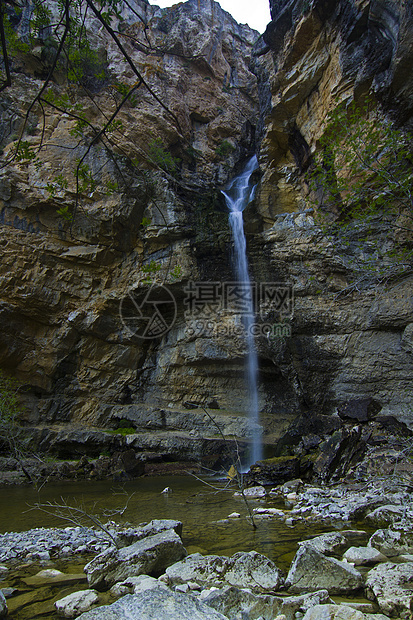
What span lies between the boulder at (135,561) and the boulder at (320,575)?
4.21ft

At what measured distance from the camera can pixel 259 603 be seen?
2.55m

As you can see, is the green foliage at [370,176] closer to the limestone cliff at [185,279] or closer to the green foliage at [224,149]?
the limestone cliff at [185,279]

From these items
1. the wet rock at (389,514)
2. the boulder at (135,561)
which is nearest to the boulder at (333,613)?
the boulder at (135,561)

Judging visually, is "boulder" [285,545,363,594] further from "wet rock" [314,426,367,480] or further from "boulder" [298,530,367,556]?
"wet rock" [314,426,367,480]

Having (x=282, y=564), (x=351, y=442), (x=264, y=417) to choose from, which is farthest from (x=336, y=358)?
(x=282, y=564)

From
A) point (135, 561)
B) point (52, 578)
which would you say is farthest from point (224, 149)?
point (52, 578)

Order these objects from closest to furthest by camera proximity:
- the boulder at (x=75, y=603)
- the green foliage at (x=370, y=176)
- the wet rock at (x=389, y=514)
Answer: the boulder at (x=75, y=603) → the wet rock at (x=389, y=514) → the green foliage at (x=370, y=176)

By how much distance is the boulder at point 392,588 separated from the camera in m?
2.49

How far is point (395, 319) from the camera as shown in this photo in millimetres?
12625

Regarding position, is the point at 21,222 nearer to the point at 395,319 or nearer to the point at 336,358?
the point at 336,358

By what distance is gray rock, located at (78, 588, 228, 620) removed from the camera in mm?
2268

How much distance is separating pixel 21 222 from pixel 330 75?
579 inches

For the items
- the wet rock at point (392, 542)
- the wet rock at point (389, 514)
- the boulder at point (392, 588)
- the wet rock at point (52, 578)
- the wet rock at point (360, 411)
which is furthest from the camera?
the wet rock at point (360, 411)

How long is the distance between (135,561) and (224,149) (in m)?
22.6
